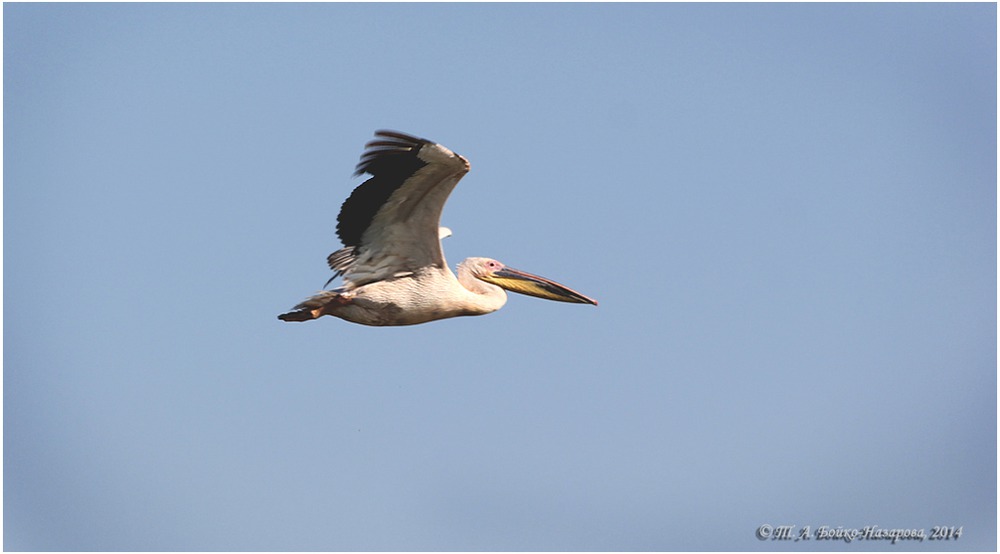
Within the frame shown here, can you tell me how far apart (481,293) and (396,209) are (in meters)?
1.63

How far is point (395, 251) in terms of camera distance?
12633mm

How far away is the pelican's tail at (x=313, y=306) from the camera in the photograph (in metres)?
12.6

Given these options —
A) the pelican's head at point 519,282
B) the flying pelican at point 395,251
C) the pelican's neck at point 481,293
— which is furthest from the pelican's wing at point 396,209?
the pelican's head at point 519,282

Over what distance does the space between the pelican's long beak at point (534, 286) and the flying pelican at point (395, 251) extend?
0.81 m

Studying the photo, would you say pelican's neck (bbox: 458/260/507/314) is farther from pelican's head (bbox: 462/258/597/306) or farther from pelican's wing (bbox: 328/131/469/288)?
pelican's wing (bbox: 328/131/469/288)

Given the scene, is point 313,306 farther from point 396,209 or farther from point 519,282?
point 519,282

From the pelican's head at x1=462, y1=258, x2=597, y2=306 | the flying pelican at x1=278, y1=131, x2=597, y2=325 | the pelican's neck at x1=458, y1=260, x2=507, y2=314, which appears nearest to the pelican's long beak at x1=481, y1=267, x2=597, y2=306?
the pelican's head at x1=462, y1=258, x2=597, y2=306

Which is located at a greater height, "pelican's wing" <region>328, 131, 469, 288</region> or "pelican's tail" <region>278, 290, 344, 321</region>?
"pelican's wing" <region>328, 131, 469, 288</region>

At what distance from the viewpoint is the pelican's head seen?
46.2 feet

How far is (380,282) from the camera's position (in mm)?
12750

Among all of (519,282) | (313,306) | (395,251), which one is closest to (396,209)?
(395,251)

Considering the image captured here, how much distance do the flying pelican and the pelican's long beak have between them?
810 millimetres

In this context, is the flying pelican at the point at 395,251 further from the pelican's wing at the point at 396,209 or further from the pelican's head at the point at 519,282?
the pelican's head at the point at 519,282

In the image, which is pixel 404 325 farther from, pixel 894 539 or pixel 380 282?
pixel 894 539
